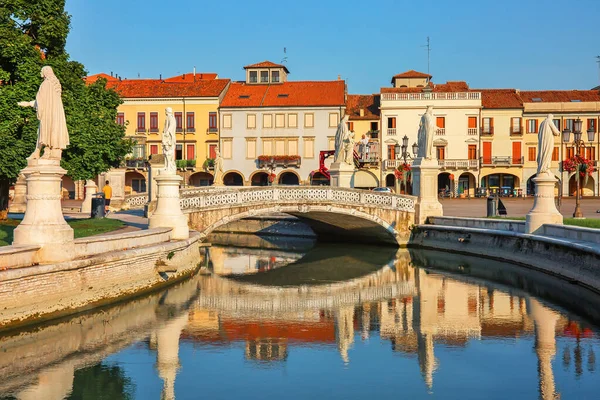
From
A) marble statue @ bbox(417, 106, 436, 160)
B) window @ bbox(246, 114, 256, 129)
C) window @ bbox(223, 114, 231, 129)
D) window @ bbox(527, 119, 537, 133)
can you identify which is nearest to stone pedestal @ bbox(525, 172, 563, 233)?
marble statue @ bbox(417, 106, 436, 160)

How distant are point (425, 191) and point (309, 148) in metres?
31.5

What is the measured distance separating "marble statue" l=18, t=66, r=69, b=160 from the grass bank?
432 centimetres

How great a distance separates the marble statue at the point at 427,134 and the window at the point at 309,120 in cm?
3102

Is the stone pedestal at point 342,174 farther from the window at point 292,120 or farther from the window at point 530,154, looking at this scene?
the window at point 530,154

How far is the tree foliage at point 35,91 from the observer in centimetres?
2214

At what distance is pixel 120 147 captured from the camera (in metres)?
27.9

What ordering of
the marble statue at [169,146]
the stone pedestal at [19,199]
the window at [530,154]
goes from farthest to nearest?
the window at [530,154] → the stone pedestal at [19,199] → the marble statue at [169,146]

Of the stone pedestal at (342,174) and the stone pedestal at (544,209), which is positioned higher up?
A: the stone pedestal at (342,174)

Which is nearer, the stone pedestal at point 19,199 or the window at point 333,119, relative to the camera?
the stone pedestal at point 19,199

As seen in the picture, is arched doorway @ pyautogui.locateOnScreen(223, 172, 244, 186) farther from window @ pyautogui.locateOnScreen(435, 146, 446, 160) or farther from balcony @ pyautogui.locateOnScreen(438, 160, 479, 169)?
balcony @ pyautogui.locateOnScreen(438, 160, 479, 169)

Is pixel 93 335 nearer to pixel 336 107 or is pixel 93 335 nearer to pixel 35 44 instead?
pixel 35 44

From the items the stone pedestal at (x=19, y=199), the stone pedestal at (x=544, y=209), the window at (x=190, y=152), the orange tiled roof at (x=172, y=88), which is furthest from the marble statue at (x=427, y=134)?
the window at (x=190, y=152)

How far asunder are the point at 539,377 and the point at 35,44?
19009 mm

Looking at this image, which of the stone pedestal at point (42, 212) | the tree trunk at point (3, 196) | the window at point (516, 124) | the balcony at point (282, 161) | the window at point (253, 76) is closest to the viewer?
the stone pedestal at point (42, 212)
